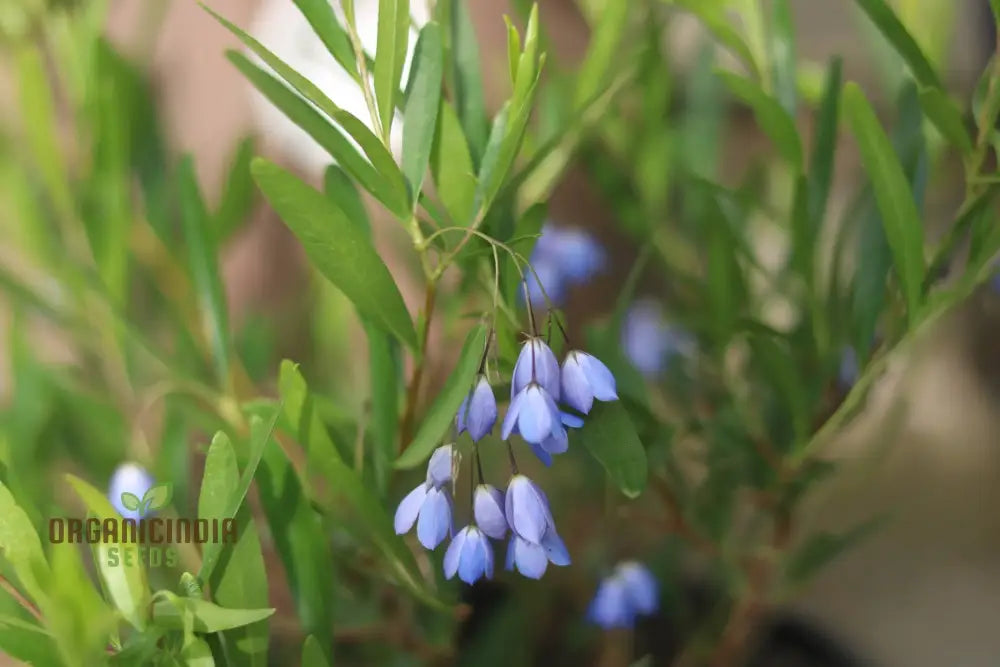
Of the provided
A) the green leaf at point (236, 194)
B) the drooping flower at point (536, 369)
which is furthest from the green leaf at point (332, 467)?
the green leaf at point (236, 194)

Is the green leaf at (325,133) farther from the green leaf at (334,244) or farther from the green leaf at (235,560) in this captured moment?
the green leaf at (235,560)

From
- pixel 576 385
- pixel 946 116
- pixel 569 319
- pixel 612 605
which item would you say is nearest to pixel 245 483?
pixel 576 385

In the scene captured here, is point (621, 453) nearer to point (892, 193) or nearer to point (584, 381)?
point (584, 381)

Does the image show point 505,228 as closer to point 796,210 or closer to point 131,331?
point 796,210

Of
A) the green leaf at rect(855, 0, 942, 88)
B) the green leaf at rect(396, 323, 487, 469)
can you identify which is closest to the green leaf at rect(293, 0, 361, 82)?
the green leaf at rect(396, 323, 487, 469)

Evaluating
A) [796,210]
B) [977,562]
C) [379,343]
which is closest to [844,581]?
[977,562]

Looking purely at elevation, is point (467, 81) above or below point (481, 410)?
above
